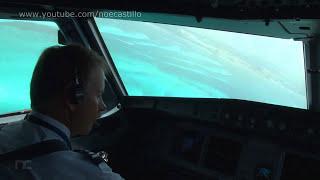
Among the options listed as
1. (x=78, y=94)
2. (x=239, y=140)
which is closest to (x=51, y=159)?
(x=78, y=94)

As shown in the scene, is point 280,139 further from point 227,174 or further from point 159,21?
point 159,21

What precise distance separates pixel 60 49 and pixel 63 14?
219 centimetres

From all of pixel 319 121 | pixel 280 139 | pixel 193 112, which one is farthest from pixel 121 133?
pixel 319 121

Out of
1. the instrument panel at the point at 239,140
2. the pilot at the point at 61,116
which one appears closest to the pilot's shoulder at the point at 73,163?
the pilot at the point at 61,116

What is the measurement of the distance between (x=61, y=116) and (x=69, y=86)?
7 cm

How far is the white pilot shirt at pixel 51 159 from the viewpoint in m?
0.92

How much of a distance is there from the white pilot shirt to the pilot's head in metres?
0.03

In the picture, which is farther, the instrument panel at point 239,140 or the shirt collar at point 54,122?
the instrument panel at point 239,140

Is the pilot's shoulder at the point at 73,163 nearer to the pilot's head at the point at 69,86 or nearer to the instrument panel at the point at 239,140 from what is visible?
the pilot's head at the point at 69,86

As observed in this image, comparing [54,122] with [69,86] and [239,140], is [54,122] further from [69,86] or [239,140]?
[239,140]

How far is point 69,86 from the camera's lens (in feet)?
3.22

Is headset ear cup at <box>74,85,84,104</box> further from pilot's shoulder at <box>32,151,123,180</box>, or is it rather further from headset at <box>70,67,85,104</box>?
pilot's shoulder at <box>32,151,123,180</box>

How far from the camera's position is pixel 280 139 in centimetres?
291

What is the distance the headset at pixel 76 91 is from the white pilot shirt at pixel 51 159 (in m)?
0.07
